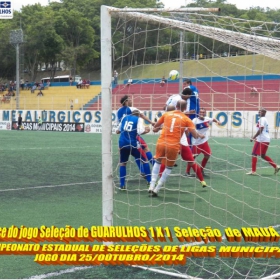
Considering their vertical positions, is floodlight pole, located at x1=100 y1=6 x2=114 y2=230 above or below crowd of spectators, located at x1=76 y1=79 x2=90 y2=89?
above

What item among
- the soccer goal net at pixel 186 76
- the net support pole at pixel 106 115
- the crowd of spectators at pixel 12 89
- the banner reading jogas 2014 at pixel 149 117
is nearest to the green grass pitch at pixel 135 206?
the soccer goal net at pixel 186 76

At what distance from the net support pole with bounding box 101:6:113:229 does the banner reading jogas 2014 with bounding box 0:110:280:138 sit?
65.7ft

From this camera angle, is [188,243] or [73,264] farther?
[188,243]

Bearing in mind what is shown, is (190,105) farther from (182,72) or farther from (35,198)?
(35,198)

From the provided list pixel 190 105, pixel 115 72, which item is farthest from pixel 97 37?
pixel 115 72

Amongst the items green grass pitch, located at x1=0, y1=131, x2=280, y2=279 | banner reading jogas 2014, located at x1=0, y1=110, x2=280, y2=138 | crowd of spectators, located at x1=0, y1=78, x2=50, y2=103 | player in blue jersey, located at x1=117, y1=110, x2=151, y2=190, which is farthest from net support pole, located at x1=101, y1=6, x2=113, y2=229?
crowd of spectators, located at x1=0, y1=78, x2=50, y2=103

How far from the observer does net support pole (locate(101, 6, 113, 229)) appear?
6250 millimetres

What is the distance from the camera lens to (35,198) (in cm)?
974

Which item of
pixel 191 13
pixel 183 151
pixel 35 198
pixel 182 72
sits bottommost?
pixel 35 198

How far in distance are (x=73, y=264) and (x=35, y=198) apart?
13.9ft

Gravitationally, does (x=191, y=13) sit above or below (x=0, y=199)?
above

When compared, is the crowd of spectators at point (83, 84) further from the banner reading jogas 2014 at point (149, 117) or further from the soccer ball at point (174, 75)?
the soccer ball at point (174, 75)

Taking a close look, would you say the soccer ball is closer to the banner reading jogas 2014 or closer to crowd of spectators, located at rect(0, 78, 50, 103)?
the banner reading jogas 2014

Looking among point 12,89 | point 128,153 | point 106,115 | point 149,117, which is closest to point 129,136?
point 128,153
